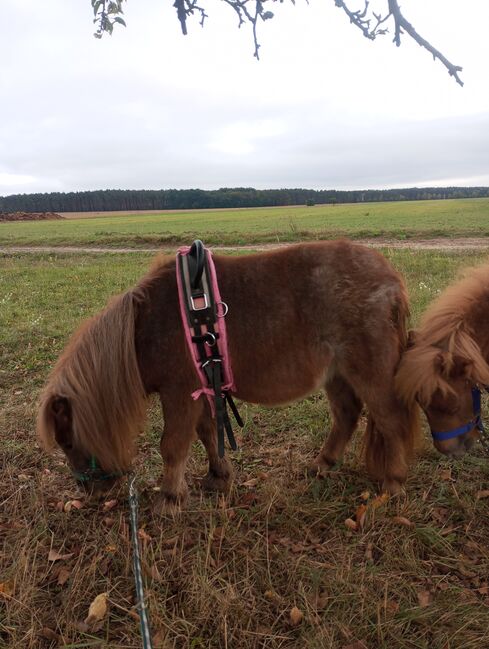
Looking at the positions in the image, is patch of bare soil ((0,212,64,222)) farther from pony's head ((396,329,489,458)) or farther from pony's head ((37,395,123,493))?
pony's head ((396,329,489,458))

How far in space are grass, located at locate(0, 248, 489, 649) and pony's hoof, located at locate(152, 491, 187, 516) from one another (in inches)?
2.3

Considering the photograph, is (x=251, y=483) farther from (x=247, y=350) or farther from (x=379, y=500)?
(x=247, y=350)

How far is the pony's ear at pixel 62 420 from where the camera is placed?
2.82 metres

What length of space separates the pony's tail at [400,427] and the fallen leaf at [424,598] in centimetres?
90

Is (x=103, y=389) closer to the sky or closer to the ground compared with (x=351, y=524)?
closer to the sky

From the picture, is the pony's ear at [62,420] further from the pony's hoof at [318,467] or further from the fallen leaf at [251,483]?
the pony's hoof at [318,467]

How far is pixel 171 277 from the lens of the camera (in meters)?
3.02

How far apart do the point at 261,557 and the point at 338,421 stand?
1.24m

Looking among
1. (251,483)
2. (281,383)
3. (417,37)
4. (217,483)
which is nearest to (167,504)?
(217,483)

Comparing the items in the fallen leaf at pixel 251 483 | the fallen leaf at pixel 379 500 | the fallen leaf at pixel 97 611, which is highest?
the fallen leaf at pixel 379 500

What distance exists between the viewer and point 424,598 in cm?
235

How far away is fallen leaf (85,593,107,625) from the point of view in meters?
2.28

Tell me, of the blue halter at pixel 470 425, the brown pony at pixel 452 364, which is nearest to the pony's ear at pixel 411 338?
the brown pony at pixel 452 364

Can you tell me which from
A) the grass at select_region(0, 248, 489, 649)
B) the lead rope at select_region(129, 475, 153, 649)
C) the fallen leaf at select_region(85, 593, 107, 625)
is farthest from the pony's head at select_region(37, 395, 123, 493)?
the fallen leaf at select_region(85, 593, 107, 625)
